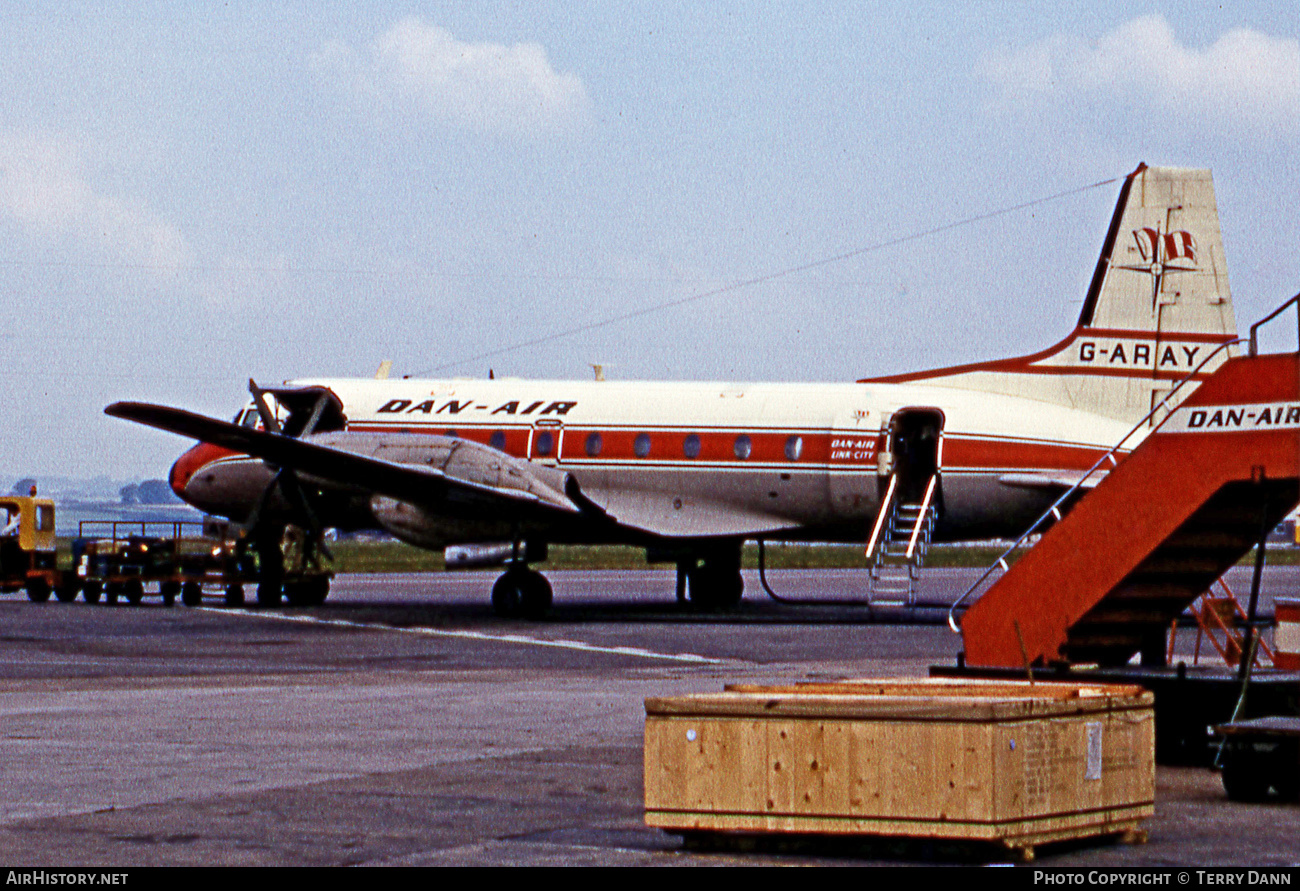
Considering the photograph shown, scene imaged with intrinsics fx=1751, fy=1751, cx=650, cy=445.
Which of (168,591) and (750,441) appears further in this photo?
(168,591)

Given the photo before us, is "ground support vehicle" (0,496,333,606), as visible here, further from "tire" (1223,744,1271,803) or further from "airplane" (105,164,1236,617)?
"tire" (1223,744,1271,803)

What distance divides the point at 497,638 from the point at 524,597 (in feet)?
12.5

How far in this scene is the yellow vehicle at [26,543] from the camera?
37344mm

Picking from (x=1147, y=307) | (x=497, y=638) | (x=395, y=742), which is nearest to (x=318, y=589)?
(x=497, y=638)

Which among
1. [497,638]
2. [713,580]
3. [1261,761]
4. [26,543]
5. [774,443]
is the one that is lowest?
[497,638]

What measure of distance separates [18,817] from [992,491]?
68.2 ft

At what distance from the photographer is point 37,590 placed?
3631 cm

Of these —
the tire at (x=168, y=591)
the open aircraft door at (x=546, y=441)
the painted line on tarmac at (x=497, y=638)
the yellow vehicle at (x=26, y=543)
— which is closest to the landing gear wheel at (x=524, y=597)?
the painted line on tarmac at (x=497, y=638)

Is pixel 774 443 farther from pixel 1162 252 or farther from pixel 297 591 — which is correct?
pixel 297 591

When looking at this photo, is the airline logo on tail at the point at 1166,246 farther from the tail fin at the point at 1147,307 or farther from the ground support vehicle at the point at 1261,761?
the ground support vehicle at the point at 1261,761

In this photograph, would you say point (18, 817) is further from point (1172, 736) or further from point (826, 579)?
point (826, 579)

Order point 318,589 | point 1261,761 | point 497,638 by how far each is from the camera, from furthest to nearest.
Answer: point 318,589 → point 497,638 → point 1261,761

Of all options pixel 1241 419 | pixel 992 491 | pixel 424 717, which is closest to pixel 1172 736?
pixel 1241 419

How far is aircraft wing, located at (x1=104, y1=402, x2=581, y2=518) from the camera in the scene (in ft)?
91.9
